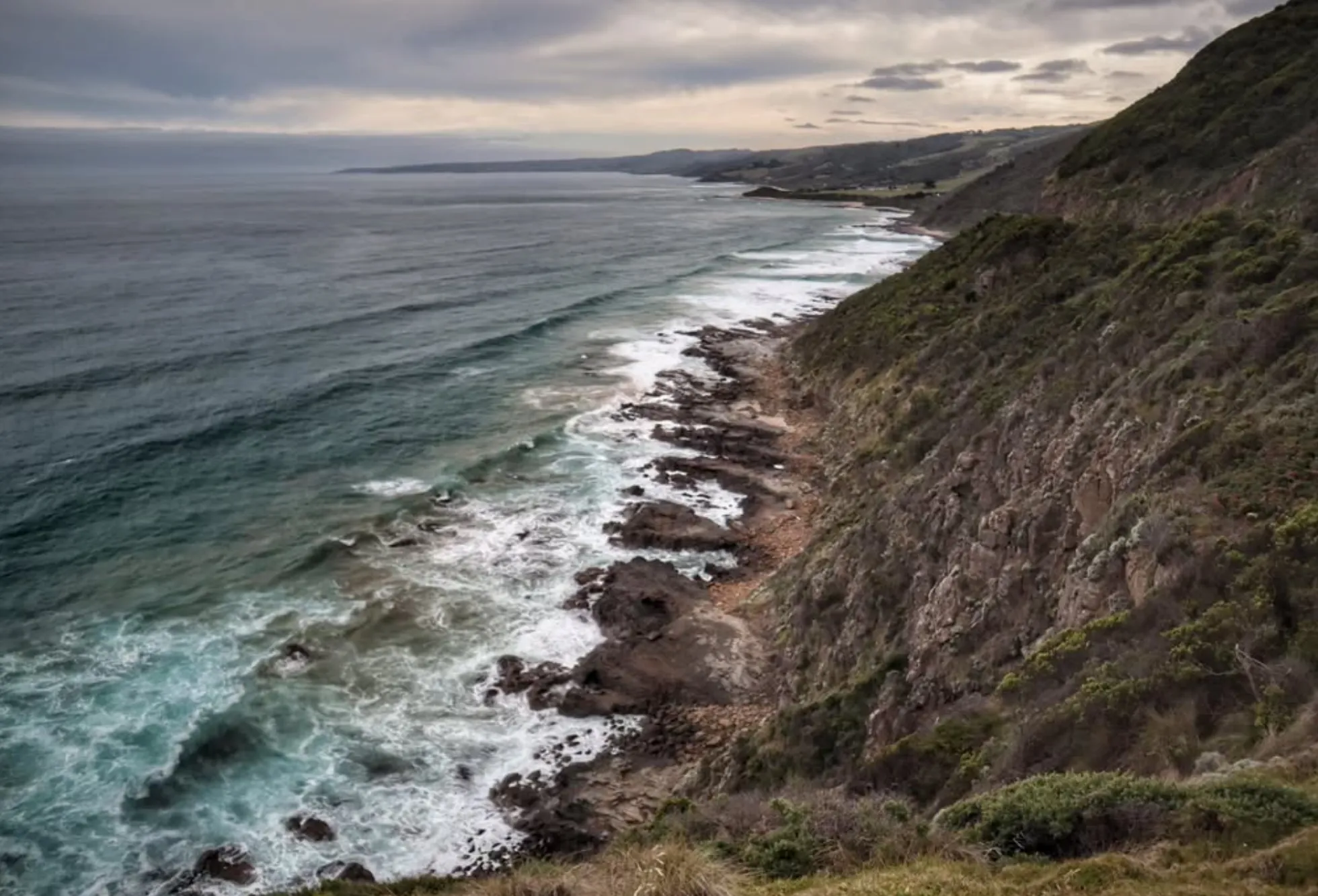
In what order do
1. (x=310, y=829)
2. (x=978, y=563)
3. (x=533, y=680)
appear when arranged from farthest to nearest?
(x=533, y=680)
(x=310, y=829)
(x=978, y=563)

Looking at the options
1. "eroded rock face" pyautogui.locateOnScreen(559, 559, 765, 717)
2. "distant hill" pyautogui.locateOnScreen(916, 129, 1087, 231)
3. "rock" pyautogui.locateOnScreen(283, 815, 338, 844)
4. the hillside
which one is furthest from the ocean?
"distant hill" pyautogui.locateOnScreen(916, 129, 1087, 231)

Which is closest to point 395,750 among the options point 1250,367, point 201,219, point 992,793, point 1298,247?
point 992,793

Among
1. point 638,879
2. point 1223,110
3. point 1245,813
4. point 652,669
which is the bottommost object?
point 652,669

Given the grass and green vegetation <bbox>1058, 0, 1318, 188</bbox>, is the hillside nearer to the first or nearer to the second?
the grass

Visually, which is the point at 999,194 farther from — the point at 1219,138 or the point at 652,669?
the point at 652,669

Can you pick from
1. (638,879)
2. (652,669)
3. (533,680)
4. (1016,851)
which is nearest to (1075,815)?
(1016,851)

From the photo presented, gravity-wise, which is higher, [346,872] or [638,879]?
[638,879]
